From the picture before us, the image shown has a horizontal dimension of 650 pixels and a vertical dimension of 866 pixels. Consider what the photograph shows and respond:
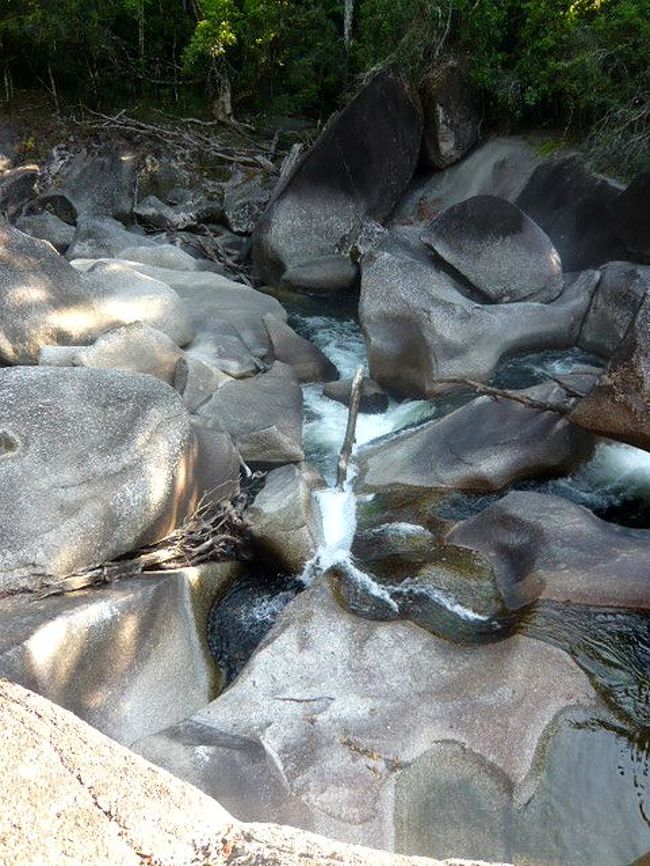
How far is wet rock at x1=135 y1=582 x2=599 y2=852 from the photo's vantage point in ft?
11.6

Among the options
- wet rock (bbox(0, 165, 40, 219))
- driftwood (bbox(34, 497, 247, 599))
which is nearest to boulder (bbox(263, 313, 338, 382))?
driftwood (bbox(34, 497, 247, 599))

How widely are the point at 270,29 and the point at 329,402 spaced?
10777 mm

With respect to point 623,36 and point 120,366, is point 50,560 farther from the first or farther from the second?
point 623,36

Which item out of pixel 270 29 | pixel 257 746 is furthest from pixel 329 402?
pixel 270 29

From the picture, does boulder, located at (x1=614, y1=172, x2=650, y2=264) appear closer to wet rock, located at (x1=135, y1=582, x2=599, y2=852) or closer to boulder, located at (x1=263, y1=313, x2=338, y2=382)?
boulder, located at (x1=263, y1=313, x2=338, y2=382)

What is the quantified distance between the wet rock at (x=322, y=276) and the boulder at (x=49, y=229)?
3.21m

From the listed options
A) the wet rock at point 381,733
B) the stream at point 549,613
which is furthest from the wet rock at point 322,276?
the wet rock at point 381,733

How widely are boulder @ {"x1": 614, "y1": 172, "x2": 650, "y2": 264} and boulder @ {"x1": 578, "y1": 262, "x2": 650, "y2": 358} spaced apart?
57cm

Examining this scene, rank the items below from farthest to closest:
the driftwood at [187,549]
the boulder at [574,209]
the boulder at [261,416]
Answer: the boulder at [574,209] < the boulder at [261,416] < the driftwood at [187,549]

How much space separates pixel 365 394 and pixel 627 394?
9.32 ft

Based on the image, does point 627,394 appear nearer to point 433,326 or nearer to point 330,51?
point 433,326

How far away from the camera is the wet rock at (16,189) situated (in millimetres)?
12969

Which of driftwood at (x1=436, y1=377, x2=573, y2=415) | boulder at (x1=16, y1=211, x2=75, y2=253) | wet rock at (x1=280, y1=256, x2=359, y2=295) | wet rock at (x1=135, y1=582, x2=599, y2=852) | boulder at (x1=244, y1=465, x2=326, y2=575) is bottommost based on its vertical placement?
wet rock at (x1=280, y1=256, x2=359, y2=295)

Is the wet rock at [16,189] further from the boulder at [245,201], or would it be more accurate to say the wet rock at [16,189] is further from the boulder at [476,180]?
the boulder at [476,180]
